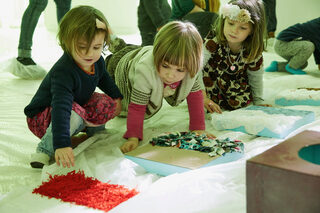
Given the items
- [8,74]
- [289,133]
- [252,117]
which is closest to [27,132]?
[252,117]

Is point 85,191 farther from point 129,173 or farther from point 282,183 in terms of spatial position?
point 282,183

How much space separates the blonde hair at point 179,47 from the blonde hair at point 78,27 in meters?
0.18

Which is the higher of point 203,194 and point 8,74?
point 203,194

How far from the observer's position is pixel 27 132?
141cm

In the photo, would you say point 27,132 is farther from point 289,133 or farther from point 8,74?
point 8,74

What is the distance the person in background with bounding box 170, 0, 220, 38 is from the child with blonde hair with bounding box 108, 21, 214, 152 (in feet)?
2.19

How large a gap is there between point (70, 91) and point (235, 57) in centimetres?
79

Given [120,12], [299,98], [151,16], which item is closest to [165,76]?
[299,98]

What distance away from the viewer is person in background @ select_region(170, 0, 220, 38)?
203 centimetres

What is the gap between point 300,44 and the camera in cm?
243

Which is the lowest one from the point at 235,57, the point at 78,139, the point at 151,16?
the point at 78,139

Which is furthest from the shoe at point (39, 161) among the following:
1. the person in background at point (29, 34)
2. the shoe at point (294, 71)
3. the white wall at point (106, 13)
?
the white wall at point (106, 13)

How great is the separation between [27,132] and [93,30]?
526mm

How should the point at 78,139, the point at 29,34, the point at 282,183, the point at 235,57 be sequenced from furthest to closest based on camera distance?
1. the point at 29,34
2. the point at 235,57
3. the point at 78,139
4. the point at 282,183
